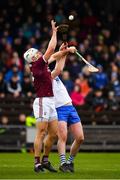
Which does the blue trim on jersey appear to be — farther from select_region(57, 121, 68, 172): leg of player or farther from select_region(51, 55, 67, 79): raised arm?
select_region(51, 55, 67, 79): raised arm

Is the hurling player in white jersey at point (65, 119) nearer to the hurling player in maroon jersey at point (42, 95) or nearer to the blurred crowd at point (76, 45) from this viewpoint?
the hurling player in maroon jersey at point (42, 95)

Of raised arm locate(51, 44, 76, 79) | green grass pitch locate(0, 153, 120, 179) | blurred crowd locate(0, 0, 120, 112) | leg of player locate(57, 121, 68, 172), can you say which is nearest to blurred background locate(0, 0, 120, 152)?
blurred crowd locate(0, 0, 120, 112)

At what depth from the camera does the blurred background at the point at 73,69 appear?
959 inches

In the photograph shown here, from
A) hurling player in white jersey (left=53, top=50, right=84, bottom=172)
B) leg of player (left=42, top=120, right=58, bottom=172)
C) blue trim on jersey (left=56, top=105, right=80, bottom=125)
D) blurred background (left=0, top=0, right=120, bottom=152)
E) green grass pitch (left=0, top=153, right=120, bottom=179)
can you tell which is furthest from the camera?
blurred background (left=0, top=0, right=120, bottom=152)

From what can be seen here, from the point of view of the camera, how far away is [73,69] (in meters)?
27.6

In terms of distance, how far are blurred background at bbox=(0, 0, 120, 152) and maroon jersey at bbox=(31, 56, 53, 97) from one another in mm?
7444

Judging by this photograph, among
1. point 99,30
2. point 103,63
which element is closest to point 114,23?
point 99,30

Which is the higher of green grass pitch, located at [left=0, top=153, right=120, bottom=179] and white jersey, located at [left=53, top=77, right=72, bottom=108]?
white jersey, located at [left=53, top=77, right=72, bottom=108]

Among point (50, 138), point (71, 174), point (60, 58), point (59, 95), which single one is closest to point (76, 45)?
point (59, 95)

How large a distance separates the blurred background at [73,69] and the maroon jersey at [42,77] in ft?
24.4

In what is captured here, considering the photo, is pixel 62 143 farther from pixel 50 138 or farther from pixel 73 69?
pixel 73 69

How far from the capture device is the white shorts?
14.6 meters

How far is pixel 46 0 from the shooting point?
1277 inches

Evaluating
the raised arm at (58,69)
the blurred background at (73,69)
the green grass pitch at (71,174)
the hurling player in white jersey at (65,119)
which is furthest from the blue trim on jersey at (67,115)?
the blurred background at (73,69)
